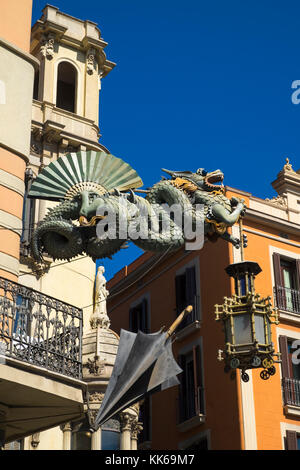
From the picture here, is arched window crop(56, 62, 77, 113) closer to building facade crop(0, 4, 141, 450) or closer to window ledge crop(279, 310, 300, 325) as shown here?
building facade crop(0, 4, 141, 450)

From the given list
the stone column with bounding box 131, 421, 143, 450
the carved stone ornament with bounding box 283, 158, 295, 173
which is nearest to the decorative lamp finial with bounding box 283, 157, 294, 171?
the carved stone ornament with bounding box 283, 158, 295, 173

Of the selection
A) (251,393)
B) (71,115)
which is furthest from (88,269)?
(251,393)

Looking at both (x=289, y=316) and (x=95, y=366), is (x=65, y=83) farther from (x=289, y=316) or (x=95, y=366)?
(x=95, y=366)

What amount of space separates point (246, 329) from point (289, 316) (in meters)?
13.6

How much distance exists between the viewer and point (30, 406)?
1350 centimetres

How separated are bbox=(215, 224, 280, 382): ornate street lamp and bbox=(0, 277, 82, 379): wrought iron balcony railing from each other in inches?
89.5

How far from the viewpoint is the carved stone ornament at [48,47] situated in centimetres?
2675

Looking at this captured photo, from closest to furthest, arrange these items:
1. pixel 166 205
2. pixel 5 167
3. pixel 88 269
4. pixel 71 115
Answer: pixel 166 205, pixel 5 167, pixel 88 269, pixel 71 115

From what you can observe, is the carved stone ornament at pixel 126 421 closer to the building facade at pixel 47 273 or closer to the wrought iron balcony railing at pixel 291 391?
the building facade at pixel 47 273

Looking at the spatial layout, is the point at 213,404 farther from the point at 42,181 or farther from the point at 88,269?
the point at 42,181

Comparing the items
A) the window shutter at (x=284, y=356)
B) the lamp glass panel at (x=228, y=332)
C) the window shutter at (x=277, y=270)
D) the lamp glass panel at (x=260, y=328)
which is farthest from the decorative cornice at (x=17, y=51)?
the window shutter at (x=277, y=270)

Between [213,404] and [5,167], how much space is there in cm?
1374

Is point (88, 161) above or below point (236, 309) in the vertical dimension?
above
